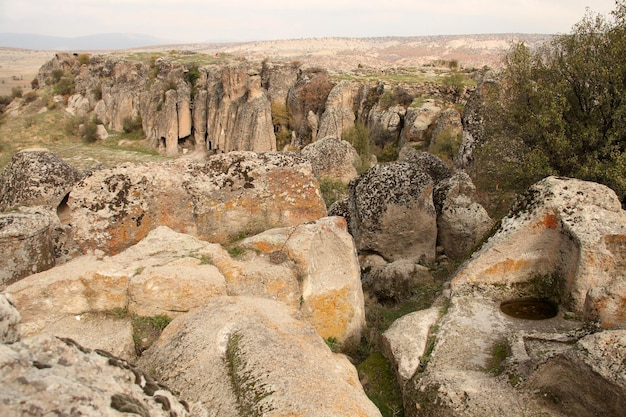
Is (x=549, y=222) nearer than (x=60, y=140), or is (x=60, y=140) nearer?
(x=549, y=222)

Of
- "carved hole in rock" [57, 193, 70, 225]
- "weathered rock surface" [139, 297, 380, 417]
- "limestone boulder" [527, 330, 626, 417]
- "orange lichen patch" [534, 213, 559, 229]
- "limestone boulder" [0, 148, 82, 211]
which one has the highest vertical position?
"limestone boulder" [0, 148, 82, 211]

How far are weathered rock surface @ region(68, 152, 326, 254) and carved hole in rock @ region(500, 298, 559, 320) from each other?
3485mm

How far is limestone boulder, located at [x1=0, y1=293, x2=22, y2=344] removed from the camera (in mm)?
3289

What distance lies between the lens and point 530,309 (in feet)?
25.8

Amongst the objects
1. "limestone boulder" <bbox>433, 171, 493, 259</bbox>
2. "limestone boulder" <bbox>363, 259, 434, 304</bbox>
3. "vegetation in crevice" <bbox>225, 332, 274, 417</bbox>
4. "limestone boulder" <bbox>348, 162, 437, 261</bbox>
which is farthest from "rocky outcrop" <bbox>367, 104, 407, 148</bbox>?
"vegetation in crevice" <bbox>225, 332, 274, 417</bbox>

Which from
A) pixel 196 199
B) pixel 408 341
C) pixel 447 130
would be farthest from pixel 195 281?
pixel 447 130

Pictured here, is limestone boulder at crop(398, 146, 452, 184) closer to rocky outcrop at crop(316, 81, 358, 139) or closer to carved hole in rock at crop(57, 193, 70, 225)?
carved hole in rock at crop(57, 193, 70, 225)

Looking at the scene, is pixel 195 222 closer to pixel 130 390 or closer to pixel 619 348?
pixel 130 390

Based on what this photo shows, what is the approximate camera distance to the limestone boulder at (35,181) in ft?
30.6

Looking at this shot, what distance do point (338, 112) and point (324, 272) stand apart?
96.4ft

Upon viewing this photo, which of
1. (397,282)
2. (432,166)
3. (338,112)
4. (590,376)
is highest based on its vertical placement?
(338,112)

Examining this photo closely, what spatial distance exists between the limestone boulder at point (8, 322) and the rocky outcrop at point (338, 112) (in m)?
30.6

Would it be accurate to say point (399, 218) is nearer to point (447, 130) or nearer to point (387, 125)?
point (447, 130)

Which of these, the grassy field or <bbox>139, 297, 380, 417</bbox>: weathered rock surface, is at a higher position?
<bbox>139, 297, 380, 417</bbox>: weathered rock surface
